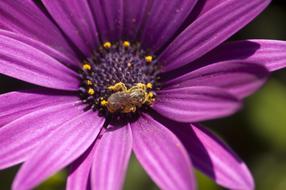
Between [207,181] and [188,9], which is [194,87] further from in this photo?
[207,181]

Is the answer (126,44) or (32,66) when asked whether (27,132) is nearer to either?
(32,66)

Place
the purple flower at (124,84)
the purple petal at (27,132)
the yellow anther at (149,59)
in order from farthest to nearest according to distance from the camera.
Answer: the yellow anther at (149,59) → the purple petal at (27,132) → the purple flower at (124,84)

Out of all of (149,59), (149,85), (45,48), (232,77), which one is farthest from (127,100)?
(232,77)

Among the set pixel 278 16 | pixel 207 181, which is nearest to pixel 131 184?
pixel 207 181

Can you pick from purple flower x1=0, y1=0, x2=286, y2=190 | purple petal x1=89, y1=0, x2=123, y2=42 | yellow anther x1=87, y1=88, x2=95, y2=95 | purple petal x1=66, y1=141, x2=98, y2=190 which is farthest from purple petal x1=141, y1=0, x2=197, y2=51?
purple petal x1=66, y1=141, x2=98, y2=190

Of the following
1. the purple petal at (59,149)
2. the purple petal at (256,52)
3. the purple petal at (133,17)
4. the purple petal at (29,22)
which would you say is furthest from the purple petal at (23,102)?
the purple petal at (256,52)

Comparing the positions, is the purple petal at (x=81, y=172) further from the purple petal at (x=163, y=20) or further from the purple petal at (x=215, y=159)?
the purple petal at (x=163, y=20)

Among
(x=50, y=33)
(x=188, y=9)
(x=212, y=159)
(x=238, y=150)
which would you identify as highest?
(x=50, y=33)
